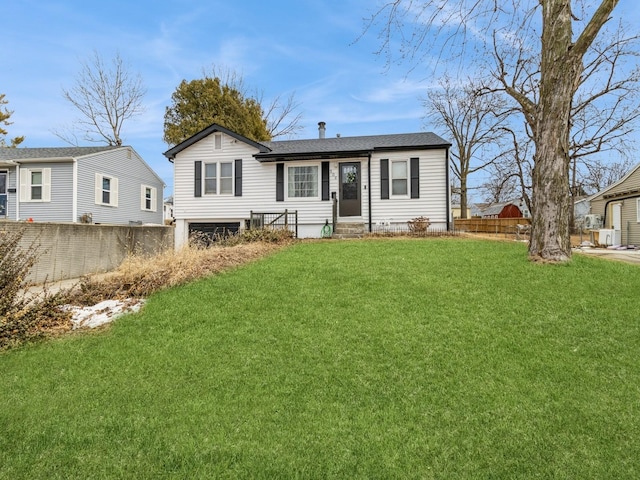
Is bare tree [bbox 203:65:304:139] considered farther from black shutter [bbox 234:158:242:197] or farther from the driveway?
the driveway

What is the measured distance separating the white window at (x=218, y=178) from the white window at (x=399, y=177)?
6.61 m

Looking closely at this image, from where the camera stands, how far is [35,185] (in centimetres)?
1708

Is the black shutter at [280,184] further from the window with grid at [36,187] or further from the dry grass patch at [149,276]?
the window with grid at [36,187]

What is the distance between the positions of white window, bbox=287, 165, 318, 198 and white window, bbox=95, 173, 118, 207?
10.4 metres

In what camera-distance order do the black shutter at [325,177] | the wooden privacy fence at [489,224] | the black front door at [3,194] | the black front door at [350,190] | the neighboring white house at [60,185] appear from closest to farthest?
the black front door at [350,190]
the black shutter at [325,177]
the neighboring white house at [60,185]
the black front door at [3,194]
the wooden privacy fence at [489,224]

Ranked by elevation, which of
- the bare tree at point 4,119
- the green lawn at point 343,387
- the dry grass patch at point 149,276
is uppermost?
the bare tree at point 4,119

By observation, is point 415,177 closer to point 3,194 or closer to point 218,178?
point 218,178

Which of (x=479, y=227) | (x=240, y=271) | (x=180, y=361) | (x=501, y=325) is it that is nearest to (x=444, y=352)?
(x=501, y=325)

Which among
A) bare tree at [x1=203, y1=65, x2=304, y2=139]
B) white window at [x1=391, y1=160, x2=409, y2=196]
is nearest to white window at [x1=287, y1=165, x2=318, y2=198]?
white window at [x1=391, y1=160, x2=409, y2=196]

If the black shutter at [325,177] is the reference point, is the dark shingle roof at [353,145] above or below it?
above

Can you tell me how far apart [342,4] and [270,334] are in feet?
29.3

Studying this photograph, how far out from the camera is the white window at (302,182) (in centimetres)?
1452

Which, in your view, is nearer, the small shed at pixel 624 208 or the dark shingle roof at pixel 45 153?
the small shed at pixel 624 208

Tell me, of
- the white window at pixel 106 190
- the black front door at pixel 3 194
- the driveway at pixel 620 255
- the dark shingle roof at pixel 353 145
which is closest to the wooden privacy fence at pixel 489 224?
the dark shingle roof at pixel 353 145
